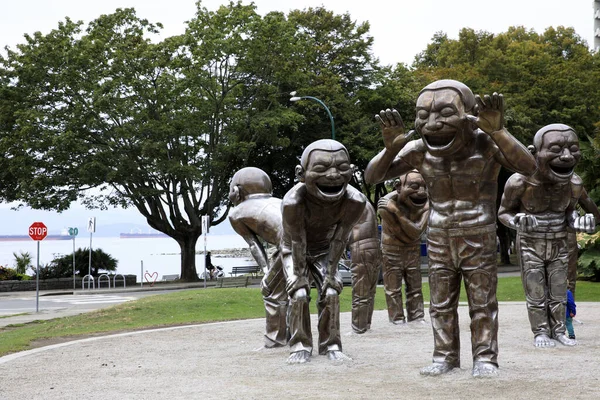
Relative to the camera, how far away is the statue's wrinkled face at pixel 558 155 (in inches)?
386

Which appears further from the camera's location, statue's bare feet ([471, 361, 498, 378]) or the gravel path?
statue's bare feet ([471, 361, 498, 378])

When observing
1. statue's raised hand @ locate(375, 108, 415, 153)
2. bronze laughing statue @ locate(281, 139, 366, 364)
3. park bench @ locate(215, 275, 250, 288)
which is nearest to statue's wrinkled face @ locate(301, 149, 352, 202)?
bronze laughing statue @ locate(281, 139, 366, 364)

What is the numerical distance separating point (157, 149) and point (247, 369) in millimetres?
23553

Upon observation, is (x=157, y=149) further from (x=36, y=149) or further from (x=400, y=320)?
(x=400, y=320)

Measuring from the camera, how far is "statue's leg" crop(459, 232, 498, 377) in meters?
7.57

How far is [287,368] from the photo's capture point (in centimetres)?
849

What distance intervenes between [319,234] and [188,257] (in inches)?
1085

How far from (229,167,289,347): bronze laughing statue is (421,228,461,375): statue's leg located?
2.81 m

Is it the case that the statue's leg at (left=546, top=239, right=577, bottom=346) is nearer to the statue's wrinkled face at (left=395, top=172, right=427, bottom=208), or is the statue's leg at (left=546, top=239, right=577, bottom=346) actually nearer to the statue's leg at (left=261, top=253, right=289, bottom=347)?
the statue's wrinkled face at (left=395, top=172, right=427, bottom=208)

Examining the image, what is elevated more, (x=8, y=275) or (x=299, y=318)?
(x=8, y=275)

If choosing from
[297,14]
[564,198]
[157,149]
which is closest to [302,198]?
[564,198]

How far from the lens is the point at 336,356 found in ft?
28.9

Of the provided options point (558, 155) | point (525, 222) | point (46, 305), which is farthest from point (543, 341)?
point (46, 305)

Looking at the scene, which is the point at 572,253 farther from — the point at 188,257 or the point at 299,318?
the point at 188,257
